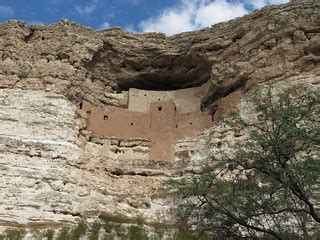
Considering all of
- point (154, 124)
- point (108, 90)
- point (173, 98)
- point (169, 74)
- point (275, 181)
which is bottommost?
point (275, 181)

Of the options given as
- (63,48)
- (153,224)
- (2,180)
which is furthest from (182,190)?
(63,48)

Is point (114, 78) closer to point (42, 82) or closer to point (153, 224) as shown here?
point (42, 82)

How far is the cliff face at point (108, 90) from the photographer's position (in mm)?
14227

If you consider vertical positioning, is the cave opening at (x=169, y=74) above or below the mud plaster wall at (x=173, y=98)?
above

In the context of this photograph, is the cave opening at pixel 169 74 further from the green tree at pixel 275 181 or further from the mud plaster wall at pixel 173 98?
Answer: the green tree at pixel 275 181

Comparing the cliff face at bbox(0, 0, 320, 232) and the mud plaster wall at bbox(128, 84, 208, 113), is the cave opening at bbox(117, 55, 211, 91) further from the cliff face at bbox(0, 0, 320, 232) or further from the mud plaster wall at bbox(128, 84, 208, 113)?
the mud plaster wall at bbox(128, 84, 208, 113)

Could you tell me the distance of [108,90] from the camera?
19.4m

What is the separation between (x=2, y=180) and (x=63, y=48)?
19.1 feet

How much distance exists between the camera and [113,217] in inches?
555

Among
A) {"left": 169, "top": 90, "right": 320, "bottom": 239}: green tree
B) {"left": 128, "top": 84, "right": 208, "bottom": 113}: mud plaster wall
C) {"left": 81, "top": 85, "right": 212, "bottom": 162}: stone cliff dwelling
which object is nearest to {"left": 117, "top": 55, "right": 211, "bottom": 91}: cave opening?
{"left": 128, "top": 84, "right": 208, "bottom": 113}: mud plaster wall

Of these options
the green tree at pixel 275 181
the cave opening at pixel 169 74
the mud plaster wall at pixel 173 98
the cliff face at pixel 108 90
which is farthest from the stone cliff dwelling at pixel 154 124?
the green tree at pixel 275 181

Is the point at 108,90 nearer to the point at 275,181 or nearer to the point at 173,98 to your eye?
the point at 173,98

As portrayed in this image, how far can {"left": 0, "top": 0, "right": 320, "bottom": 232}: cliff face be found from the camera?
46.7 ft

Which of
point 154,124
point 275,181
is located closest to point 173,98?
point 154,124
